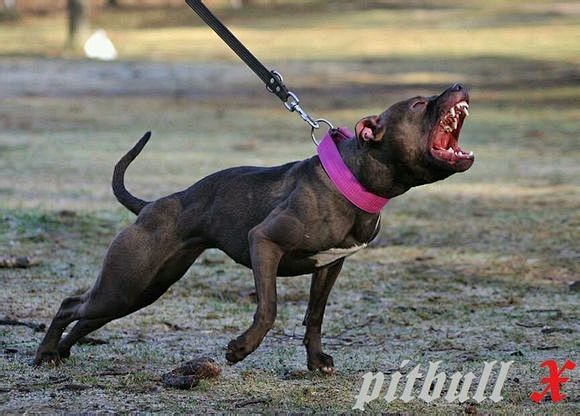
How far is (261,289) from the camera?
534cm

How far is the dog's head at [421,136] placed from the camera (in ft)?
17.3

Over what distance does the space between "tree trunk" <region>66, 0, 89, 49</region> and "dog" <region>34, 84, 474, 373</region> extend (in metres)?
26.9

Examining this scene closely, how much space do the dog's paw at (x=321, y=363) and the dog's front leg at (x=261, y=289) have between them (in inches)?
22.7

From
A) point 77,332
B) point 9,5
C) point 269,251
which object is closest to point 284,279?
point 77,332

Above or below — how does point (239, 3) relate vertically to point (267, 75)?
below

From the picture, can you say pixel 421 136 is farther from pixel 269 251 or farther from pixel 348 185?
pixel 269 251

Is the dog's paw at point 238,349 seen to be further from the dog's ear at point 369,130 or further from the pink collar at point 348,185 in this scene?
the dog's ear at point 369,130

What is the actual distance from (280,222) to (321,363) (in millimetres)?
768

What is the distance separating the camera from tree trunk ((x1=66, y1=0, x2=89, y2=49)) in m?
32.2

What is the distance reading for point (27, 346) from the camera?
6449 millimetres

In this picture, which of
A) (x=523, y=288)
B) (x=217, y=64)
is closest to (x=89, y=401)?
(x=523, y=288)

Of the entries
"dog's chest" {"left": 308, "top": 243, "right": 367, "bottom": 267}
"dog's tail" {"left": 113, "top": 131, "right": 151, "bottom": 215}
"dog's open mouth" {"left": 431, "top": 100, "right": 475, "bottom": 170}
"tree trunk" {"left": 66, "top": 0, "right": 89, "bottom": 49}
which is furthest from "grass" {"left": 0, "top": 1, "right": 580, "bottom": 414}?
"tree trunk" {"left": 66, "top": 0, "right": 89, "bottom": 49}

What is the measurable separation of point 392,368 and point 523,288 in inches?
95.4

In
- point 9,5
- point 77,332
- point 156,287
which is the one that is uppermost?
point 156,287
